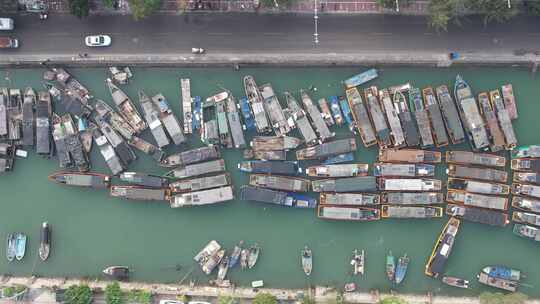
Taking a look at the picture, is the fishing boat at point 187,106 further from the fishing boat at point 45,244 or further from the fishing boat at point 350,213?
the fishing boat at point 45,244

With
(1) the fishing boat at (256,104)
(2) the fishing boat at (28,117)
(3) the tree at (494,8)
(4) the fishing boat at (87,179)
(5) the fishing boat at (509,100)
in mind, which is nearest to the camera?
(3) the tree at (494,8)

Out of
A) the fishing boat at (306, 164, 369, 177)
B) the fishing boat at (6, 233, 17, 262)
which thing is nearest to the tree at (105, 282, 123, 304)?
the fishing boat at (6, 233, 17, 262)

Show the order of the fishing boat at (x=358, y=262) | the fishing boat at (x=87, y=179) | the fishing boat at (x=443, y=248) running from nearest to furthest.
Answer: the fishing boat at (x=443, y=248), the fishing boat at (x=358, y=262), the fishing boat at (x=87, y=179)

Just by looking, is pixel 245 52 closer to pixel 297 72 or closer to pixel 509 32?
pixel 297 72

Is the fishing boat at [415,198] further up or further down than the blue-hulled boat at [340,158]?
further down

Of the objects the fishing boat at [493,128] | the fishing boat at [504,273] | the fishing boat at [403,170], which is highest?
the fishing boat at [493,128]

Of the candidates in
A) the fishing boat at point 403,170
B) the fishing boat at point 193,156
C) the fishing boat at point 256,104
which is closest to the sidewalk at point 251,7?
the fishing boat at point 256,104

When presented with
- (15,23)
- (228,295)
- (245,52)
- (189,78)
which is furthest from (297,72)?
(15,23)

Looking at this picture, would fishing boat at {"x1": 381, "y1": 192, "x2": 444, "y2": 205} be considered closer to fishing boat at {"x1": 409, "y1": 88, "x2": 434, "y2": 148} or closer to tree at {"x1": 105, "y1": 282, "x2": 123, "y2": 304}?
fishing boat at {"x1": 409, "y1": 88, "x2": 434, "y2": 148}
